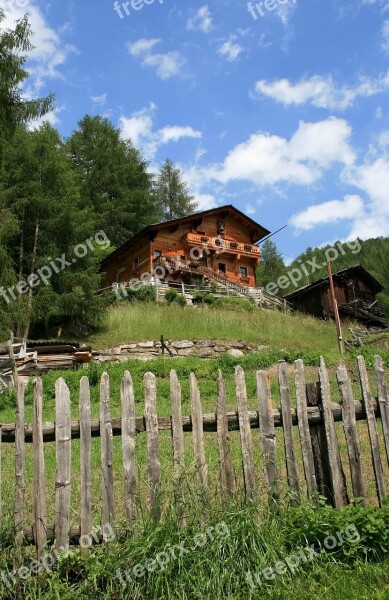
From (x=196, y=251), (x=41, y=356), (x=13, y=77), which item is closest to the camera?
(x=13, y=77)

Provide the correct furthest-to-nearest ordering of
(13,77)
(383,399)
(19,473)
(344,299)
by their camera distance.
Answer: (344,299) < (13,77) < (383,399) < (19,473)

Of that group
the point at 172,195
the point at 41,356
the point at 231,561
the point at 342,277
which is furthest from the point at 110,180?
the point at 231,561

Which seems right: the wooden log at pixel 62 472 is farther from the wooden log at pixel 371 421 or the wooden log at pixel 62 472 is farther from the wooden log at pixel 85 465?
the wooden log at pixel 371 421

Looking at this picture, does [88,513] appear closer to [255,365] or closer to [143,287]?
[255,365]

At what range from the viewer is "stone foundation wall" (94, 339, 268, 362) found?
24.3 metres

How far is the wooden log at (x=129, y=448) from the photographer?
Answer: 4.30 m

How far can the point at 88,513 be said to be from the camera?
14.1ft

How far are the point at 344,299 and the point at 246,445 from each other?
A: 3943cm

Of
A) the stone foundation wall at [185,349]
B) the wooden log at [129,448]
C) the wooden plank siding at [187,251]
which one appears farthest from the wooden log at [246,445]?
the wooden plank siding at [187,251]

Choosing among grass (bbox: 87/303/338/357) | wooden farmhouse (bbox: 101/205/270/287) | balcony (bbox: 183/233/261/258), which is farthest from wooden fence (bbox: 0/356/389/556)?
balcony (bbox: 183/233/261/258)

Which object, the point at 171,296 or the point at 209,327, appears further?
the point at 171,296

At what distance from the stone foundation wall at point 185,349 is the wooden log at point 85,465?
64.2ft

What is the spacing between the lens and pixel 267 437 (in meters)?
4.80

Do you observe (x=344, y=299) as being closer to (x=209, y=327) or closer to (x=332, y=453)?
(x=209, y=327)
